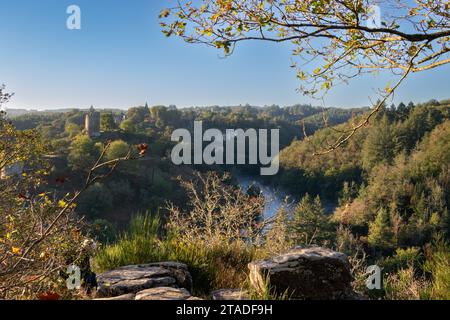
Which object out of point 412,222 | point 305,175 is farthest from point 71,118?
point 412,222

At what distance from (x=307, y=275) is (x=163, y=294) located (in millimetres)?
1409

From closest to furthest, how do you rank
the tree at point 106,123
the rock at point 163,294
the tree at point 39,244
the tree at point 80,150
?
the tree at point 39,244 < the rock at point 163,294 < the tree at point 80,150 < the tree at point 106,123

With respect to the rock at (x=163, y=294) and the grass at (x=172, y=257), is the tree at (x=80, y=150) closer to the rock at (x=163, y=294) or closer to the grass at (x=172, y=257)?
the grass at (x=172, y=257)

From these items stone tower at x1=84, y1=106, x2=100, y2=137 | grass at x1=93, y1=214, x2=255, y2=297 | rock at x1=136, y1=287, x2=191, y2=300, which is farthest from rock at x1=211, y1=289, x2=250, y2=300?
stone tower at x1=84, y1=106, x2=100, y2=137

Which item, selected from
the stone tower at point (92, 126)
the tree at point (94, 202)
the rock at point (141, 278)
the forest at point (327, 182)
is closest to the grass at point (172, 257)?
the rock at point (141, 278)

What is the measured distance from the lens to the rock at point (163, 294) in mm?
3135

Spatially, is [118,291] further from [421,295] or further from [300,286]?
[421,295]

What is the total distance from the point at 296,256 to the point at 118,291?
170 centimetres

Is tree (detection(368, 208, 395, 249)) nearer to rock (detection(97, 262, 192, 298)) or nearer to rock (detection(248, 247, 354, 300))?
rock (detection(248, 247, 354, 300))

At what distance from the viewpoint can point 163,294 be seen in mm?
3229

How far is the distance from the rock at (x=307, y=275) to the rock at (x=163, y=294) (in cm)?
73

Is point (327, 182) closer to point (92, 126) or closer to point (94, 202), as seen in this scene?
point (92, 126)
